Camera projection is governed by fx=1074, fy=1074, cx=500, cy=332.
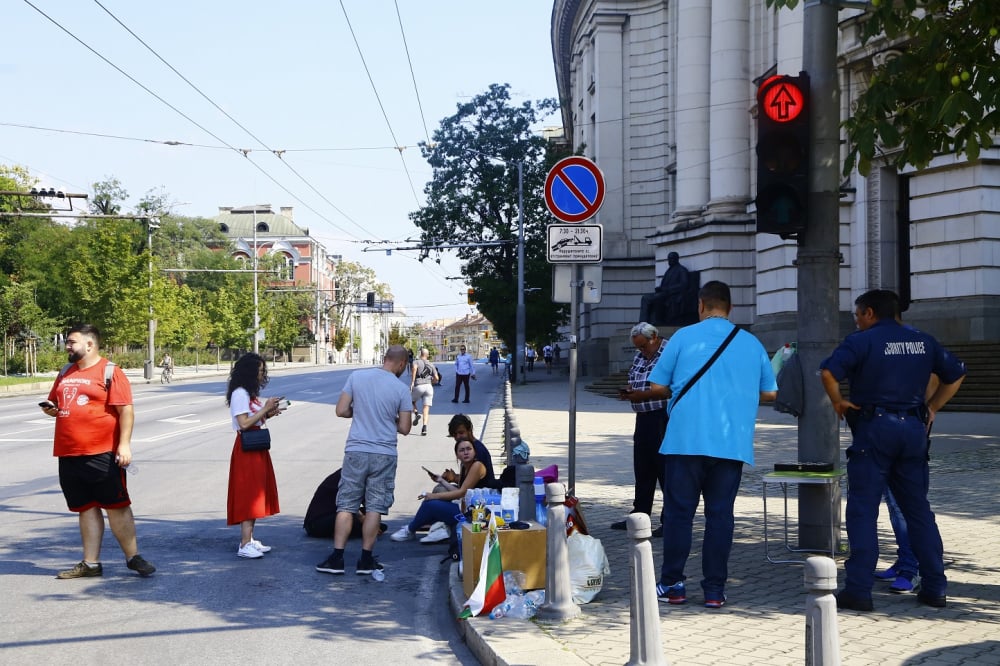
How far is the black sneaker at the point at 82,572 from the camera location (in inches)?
304

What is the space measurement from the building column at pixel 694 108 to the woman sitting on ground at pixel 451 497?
27348 mm

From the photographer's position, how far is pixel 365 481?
8.12 m

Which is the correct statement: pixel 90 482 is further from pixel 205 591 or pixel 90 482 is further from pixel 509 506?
pixel 509 506

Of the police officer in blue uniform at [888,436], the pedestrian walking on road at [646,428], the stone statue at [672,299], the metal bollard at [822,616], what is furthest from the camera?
the stone statue at [672,299]

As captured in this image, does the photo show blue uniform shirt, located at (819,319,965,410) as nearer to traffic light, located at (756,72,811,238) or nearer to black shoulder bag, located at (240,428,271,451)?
traffic light, located at (756,72,811,238)

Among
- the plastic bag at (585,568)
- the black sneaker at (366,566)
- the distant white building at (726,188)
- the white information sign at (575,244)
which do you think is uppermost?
the distant white building at (726,188)

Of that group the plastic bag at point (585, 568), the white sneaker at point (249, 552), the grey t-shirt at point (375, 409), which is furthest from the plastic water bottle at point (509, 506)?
the white sneaker at point (249, 552)

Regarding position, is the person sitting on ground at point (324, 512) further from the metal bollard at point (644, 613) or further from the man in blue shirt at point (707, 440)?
the metal bollard at point (644, 613)

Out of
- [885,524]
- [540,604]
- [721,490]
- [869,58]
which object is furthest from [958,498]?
[869,58]

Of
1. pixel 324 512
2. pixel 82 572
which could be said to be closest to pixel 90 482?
pixel 82 572

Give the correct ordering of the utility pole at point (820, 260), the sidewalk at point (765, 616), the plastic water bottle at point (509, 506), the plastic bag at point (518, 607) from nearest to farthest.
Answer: the sidewalk at point (765, 616) < the plastic bag at point (518, 607) < the plastic water bottle at point (509, 506) < the utility pole at point (820, 260)

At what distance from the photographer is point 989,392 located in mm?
22297

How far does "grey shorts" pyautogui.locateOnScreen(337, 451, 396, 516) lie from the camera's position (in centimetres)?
806

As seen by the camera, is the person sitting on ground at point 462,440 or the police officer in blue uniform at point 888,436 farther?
the person sitting on ground at point 462,440
